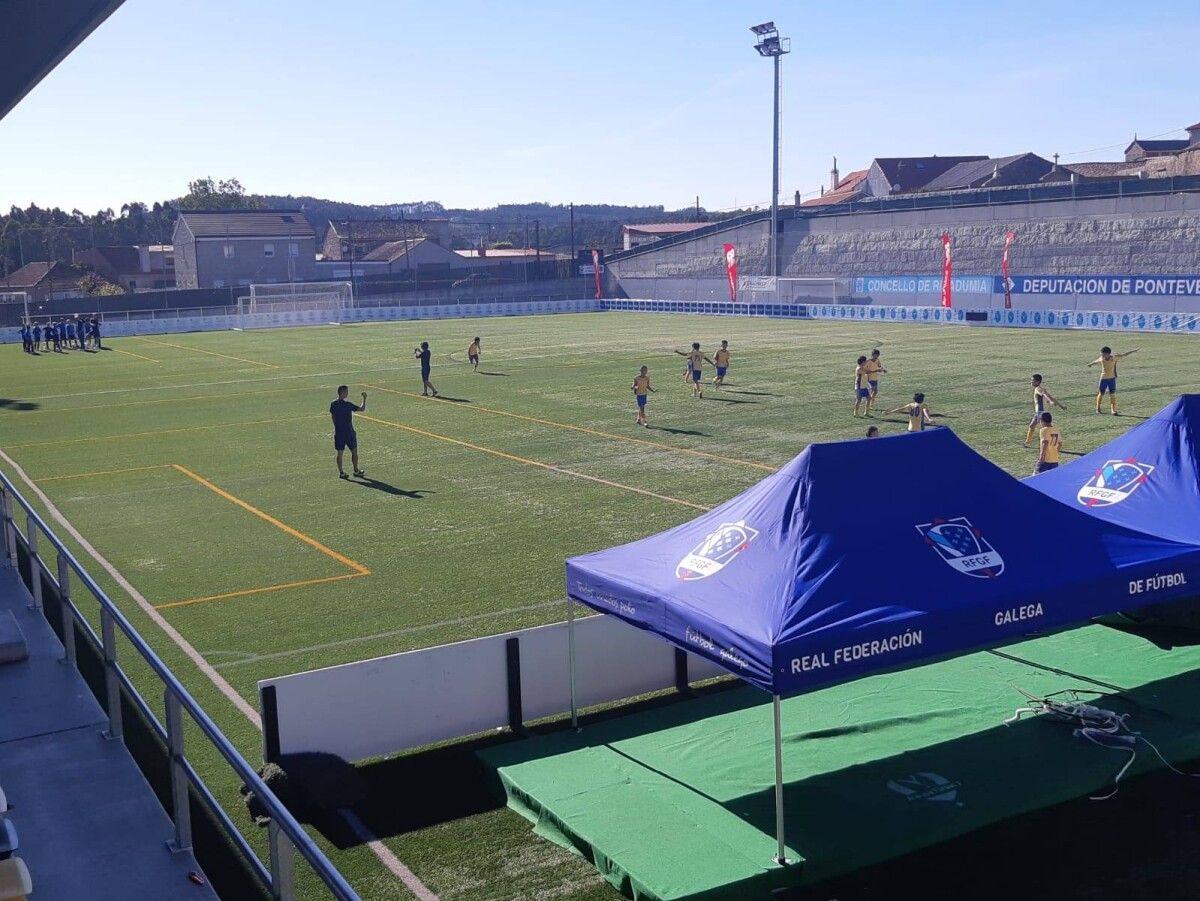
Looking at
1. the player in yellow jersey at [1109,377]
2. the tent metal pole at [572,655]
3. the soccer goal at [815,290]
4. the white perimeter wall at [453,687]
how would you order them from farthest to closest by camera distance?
the soccer goal at [815,290] → the player in yellow jersey at [1109,377] → the tent metal pole at [572,655] → the white perimeter wall at [453,687]

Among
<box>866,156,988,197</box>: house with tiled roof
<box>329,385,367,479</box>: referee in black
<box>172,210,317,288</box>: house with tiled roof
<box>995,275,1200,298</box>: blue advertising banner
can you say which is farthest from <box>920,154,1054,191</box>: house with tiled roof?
<box>329,385,367,479</box>: referee in black

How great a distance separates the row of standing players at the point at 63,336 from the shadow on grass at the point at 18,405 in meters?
22.6

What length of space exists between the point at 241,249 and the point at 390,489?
9257cm

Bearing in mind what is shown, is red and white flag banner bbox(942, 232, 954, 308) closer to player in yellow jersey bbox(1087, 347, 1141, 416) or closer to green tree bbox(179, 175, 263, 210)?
player in yellow jersey bbox(1087, 347, 1141, 416)

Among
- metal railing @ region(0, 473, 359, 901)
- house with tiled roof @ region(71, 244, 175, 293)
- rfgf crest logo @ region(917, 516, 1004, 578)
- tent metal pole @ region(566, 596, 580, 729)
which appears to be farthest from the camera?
house with tiled roof @ region(71, 244, 175, 293)

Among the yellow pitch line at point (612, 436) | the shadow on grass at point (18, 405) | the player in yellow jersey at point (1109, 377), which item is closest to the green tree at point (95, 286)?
the shadow on grass at point (18, 405)

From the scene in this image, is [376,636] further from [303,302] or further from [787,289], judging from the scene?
[787,289]

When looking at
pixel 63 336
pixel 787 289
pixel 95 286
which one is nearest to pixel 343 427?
pixel 63 336

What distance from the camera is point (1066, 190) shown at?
69.1 m

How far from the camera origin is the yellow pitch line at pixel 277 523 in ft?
55.1

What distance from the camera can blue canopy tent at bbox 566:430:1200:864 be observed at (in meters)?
7.92

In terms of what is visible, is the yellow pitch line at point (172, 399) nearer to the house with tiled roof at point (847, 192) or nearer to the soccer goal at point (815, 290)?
the soccer goal at point (815, 290)

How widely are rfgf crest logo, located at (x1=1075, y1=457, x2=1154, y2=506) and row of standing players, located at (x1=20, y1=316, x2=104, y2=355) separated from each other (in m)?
58.9

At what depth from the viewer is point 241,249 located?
355ft
